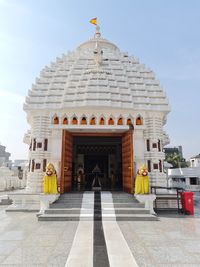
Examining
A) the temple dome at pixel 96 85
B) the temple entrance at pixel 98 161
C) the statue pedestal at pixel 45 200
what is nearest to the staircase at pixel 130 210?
the statue pedestal at pixel 45 200

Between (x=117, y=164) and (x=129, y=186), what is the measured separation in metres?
6.93

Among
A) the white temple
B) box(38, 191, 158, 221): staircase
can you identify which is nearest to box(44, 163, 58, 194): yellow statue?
box(38, 191, 158, 221): staircase

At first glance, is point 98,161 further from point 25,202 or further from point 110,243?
point 110,243

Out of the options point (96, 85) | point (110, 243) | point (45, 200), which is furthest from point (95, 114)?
point (110, 243)

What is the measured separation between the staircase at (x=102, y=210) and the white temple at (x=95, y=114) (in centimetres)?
130

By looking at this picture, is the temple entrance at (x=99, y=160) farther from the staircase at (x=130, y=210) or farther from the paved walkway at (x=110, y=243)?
the paved walkway at (x=110, y=243)

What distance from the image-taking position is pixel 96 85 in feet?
37.8

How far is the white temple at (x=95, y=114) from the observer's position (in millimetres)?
10602

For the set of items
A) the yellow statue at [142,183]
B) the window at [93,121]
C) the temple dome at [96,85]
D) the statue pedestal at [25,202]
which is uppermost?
the temple dome at [96,85]

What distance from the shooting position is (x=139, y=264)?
3525 mm

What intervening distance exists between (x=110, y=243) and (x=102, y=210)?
10.7 ft

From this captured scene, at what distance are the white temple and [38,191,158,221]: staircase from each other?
4.26 ft

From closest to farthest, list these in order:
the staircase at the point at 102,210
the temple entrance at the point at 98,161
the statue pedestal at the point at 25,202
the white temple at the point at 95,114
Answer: the staircase at the point at 102,210
the statue pedestal at the point at 25,202
the white temple at the point at 95,114
the temple entrance at the point at 98,161

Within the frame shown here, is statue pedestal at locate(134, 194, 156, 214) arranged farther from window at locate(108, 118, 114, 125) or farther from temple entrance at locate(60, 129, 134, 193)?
temple entrance at locate(60, 129, 134, 193)
